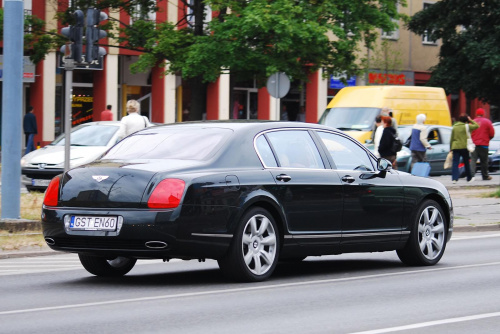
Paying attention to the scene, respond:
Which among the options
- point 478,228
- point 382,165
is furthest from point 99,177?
point 478,228

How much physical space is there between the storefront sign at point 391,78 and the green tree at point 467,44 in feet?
6.42

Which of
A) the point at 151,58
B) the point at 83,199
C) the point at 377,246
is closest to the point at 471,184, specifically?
the point at 151,58

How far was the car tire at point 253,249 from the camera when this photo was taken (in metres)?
10.2

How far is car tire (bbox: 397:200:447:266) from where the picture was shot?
39.9 feet

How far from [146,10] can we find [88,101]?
13338 mm

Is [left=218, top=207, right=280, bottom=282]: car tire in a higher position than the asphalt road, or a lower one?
higher

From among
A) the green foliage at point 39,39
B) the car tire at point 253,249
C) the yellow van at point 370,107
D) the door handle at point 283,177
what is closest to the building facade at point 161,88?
the green foliage at point 39,39

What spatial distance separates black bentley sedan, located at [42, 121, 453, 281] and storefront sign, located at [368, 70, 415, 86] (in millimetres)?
36781

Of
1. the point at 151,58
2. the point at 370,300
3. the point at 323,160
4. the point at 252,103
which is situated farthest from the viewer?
the point at 252,103

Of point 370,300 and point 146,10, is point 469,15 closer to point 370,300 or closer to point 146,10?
point 146,10

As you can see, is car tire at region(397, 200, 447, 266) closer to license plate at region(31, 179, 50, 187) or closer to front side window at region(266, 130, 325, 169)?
front side window at region(266, 130, 325, 169)

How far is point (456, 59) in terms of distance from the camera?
165 ft

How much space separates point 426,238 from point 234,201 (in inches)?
118

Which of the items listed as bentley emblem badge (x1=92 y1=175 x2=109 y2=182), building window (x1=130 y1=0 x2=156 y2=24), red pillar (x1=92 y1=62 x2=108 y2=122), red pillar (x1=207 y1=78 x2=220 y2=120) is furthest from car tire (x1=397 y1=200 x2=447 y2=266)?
red pillar (x1=207 y1=78 x2=220 y2=120)
